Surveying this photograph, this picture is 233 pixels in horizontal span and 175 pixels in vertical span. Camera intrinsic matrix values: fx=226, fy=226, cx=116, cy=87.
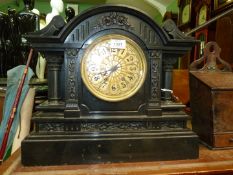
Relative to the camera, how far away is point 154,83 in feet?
2.55

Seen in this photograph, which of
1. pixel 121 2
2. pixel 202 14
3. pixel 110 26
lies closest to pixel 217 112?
pixel 110 26

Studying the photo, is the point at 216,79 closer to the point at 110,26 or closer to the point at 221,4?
the point at 110,26

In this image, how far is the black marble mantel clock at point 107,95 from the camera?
71cm

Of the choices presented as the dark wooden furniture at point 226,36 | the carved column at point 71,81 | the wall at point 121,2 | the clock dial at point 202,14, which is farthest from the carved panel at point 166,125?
the wall at point 121,2

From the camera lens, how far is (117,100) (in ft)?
2.48

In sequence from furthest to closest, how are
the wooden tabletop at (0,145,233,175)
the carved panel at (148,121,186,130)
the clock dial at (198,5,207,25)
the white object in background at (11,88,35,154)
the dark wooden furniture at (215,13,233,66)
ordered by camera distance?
the clock dial at (198,5,207,25) → the dark wooden furniture at (215,13,233,66) → the white object in background at (11,88,35,154) → the carved panel at (148,121,186,130) → the wooden tabletop at (0,145,233,175)

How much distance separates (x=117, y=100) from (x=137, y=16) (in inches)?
11.3

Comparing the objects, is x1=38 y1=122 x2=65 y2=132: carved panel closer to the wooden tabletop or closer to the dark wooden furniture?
the wooden tabletop

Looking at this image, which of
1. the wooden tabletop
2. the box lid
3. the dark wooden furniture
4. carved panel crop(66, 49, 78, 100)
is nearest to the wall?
the dark wooden furniture

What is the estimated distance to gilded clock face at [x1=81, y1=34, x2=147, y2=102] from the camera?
29.1 inches

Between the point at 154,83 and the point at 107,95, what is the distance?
0.55 feet

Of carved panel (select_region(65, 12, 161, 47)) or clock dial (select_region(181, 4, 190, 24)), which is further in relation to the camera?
clock dial (select_region(181, 4, 190, 24))

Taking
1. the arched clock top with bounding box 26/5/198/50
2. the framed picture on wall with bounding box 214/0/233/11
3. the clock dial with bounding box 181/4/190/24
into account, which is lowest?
the arched clock top with bounding box 26/5/198/50

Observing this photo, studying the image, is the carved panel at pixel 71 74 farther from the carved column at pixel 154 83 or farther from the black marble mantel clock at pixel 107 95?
the carved column at pixel 154 83
